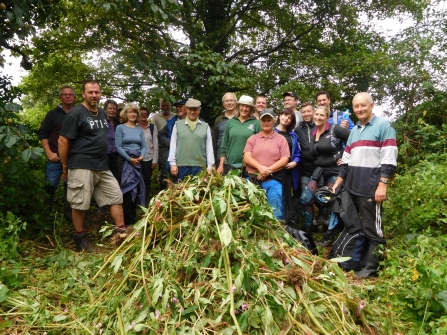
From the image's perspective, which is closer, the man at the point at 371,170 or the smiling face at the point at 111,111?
the man at the point at 371,170

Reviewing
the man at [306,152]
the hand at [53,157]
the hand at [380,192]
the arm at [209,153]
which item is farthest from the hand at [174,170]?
the hand at [380,192]

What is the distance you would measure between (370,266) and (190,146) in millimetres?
2725

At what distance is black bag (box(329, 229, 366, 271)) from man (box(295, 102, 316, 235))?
1.10m

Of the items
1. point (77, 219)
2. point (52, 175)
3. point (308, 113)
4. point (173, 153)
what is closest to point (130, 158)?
point (173, 153)

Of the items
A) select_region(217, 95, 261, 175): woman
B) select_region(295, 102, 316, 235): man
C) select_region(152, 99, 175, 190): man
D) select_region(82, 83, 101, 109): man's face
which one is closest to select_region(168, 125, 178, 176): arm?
select_region(217, 95, 261, 175): woman

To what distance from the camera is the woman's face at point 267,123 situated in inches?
190

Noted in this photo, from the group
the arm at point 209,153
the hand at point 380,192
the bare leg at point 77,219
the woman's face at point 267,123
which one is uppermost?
the woman's face at point 267,123

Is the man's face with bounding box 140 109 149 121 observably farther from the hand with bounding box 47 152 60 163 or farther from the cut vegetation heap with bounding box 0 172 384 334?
the cut vegetation heap with bounding box 0 172 384 334

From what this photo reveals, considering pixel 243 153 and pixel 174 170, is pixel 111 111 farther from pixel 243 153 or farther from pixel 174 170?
pixel 243 153

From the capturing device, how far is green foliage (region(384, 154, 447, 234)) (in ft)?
15.0

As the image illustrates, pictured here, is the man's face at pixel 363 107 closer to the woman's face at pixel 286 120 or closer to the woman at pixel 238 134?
the woman's face at pixel 286 120

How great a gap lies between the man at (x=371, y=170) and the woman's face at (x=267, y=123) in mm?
1071

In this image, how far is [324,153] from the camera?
5.04 meters

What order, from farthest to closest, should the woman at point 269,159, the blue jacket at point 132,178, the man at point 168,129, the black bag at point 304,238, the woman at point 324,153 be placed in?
the man at point 168,129 → the blue jacket at point 132,178 → the woman at point 324,153 → the woman at point 269,159 → the black bag at point 304,238
